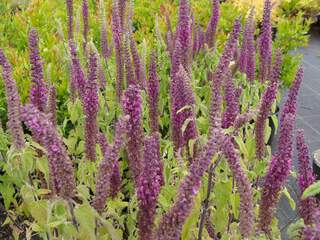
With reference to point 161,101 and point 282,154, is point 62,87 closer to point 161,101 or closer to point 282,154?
point 161,101

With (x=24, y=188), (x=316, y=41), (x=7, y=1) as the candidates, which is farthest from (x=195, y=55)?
(x=316, y=41)

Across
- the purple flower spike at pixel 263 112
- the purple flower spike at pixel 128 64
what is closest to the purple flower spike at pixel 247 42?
the purple flower spike at pixel 128 64

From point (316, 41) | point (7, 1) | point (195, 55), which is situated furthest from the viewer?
point (316, 41)

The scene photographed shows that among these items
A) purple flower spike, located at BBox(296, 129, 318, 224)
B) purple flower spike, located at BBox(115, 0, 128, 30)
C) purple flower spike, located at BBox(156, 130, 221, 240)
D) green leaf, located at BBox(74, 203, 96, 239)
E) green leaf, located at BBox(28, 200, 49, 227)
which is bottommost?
green leaf, located at BBox(28, 200, 49, 227)

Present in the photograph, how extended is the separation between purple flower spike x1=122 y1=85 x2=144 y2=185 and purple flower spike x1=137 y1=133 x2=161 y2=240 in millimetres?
147

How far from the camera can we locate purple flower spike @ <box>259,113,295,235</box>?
1528 mm

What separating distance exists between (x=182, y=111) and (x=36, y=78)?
2.16 feet

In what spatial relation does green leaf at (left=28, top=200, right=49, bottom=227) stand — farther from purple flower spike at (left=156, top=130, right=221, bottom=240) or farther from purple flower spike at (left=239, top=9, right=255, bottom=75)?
purple flower spike at (left=239, top=9, right=255, bottom=75)

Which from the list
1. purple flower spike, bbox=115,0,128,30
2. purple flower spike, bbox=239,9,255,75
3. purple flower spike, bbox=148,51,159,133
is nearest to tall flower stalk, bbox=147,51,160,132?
purple flower spike, bbox=148,51,159,133

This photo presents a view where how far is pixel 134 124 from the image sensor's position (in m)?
1.65

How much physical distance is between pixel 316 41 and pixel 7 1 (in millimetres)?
6193

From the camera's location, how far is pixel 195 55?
4008 mm

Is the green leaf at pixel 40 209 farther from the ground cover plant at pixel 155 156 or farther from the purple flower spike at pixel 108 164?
the purple flower spike at pixel 108 164

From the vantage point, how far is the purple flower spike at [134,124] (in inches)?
60.3
